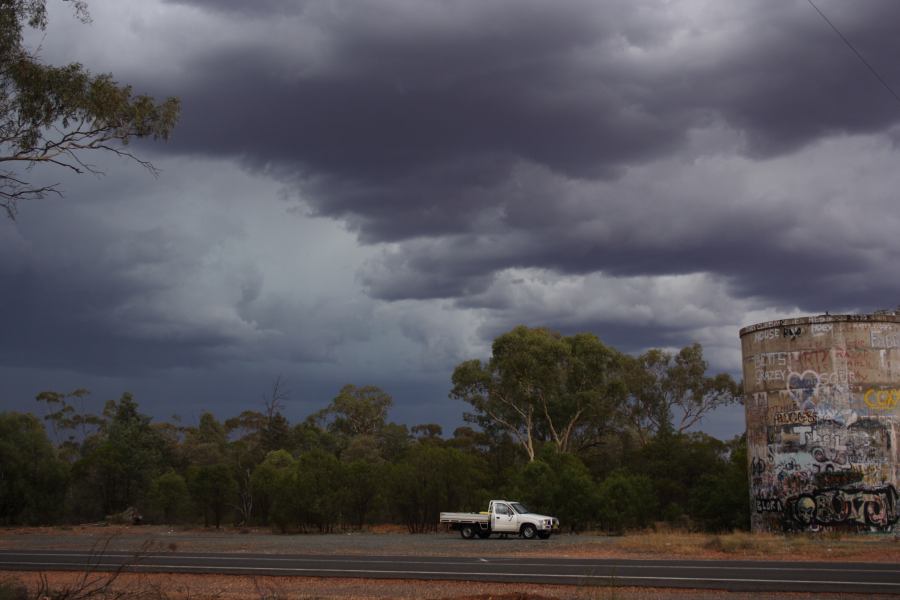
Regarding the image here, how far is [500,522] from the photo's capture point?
3941 cm

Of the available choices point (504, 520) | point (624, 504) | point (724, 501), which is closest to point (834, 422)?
point (724, 501)

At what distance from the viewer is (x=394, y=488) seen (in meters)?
54.7

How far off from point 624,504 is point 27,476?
4130cm

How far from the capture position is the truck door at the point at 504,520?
3934 cm

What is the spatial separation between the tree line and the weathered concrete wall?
6998 millimetres

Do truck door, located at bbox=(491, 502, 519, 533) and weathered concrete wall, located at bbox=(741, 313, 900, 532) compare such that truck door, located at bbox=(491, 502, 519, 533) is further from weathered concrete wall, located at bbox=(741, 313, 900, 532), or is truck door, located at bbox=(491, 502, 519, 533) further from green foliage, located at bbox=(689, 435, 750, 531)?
green foliage, located at bbox=(689, 435, 750, 531)

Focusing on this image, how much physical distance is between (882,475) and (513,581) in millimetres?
22166

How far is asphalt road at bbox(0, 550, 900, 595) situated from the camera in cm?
1820

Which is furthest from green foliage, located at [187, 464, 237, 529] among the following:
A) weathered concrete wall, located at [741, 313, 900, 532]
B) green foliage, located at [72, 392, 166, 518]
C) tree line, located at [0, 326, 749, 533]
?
weathered concrete wall, located at [741, 313, 900, 532]

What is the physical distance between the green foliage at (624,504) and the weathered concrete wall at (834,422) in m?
11.4

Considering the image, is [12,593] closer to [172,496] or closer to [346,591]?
[346,591]

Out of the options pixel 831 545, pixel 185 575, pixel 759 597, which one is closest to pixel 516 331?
pixel 831 545

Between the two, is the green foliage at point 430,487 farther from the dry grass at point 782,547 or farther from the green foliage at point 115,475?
the green foliage at point 115,475

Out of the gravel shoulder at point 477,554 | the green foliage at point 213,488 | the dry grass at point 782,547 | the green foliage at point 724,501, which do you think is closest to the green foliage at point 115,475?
the green foliage at point 213,488
